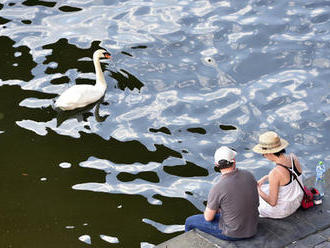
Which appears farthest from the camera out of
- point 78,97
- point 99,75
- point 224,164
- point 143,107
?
point 99,75

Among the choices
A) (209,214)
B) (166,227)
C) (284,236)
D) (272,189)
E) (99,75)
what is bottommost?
(166,227)

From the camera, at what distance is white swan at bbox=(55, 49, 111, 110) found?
14438 mm

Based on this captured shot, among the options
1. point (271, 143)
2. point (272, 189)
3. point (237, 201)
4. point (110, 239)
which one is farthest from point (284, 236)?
point (110, 239)

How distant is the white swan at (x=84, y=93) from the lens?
14.4 metres

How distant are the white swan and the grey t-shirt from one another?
6014mm

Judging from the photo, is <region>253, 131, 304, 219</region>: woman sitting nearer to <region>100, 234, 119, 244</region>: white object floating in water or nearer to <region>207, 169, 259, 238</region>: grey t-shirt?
<region>207, 169, 259, 238</region>: grey t-shirt

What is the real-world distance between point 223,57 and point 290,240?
7409mm

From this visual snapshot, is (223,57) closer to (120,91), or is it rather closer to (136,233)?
(120,91)

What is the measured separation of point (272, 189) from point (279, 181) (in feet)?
0.49

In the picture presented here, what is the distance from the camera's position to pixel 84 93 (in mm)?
14641

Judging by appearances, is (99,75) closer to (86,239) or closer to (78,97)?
(78,97)

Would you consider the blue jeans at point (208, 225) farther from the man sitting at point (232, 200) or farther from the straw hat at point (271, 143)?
the straw hat at point (271, 143)

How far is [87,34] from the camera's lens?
17.4m

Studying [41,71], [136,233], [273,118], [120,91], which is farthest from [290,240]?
[41,71]
